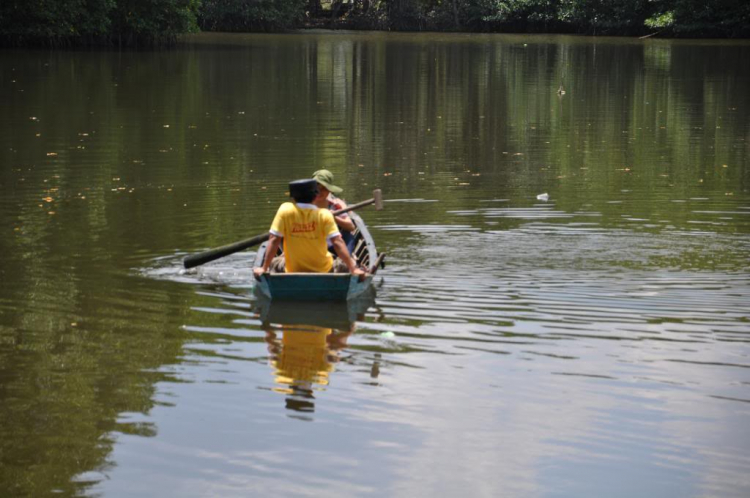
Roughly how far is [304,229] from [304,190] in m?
0.33

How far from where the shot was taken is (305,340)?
9281mm

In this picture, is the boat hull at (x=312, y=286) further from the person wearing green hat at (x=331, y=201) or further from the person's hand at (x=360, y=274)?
the person wearing green hat at (x=331, y=201)

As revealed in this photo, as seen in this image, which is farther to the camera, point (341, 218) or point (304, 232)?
point (341, 218)

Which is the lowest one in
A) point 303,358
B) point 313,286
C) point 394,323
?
point 303,358

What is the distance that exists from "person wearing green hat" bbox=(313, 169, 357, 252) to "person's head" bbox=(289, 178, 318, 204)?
0.23 metres

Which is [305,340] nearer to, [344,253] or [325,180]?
[344,253]

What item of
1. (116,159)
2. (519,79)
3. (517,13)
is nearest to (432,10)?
(517,13)

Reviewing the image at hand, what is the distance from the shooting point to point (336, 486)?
6324 millimetres

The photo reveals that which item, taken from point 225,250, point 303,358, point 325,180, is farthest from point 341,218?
point 303,358

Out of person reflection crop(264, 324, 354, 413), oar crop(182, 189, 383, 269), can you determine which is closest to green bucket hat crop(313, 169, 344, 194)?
oar crop(182, 189, 383, 269)

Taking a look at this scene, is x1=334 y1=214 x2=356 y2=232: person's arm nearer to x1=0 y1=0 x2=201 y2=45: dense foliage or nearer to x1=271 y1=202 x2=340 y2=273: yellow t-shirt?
x1=271 y1=202 x2=340 y2=273: yellow t-shirt

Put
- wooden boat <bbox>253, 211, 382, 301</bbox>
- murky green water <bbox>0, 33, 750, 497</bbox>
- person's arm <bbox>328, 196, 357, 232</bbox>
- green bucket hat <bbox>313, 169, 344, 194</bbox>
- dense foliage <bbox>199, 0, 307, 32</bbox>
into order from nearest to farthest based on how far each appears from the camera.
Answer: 1. murky green water <bbox>0, 33, 750, 497</bbox>
2. wooden boat <bbox>253, 211, 382, 301</bbox>
3. green bucket hat <bbox>313, 169, 344, 194</bbox>
4. person's arm <bbox>328, 196, 357, 232</bbox>
5. dense foliage <bbox>199, 0, 307, 32</bbox>

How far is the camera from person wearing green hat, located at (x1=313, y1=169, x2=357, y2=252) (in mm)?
10328

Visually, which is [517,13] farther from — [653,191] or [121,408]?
[121,408]
